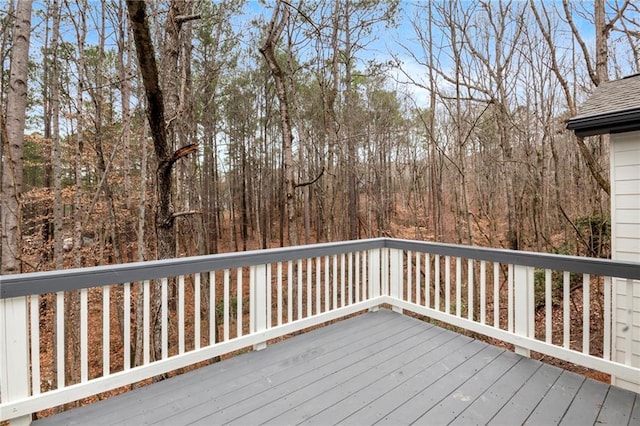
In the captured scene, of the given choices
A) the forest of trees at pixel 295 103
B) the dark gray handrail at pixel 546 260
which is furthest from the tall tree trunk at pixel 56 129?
the dark gray handrail at pixel 546 260

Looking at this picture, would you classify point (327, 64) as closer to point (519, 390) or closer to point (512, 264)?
point (512, 264)

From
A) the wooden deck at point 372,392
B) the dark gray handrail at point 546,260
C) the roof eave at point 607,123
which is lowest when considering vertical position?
the wooden deck at point 372,392

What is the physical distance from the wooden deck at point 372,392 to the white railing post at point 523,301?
0.65 ft

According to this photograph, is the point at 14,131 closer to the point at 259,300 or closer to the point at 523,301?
the point at 259,300

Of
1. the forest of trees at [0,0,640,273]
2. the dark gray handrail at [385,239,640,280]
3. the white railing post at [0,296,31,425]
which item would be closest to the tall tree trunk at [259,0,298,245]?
the forest of trees at [0,0,640,273]

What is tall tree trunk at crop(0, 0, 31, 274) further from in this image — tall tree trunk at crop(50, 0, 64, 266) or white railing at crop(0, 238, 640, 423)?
tall tree trunk at crop(50, 0, 64, 266)

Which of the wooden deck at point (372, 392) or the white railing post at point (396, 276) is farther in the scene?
the white railing post at point (396, 276)

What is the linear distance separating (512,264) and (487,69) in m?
5.63

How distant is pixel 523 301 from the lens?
2.57 m

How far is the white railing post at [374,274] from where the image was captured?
12.0 ft

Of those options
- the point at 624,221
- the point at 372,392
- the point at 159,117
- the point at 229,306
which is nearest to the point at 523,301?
the point at 624,221

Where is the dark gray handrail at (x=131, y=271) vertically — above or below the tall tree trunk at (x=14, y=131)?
below

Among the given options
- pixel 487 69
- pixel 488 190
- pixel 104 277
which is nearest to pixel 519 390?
pixel 104 277

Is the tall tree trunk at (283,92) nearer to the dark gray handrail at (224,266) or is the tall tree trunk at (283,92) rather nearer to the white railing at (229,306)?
the white railing at (229,306)
